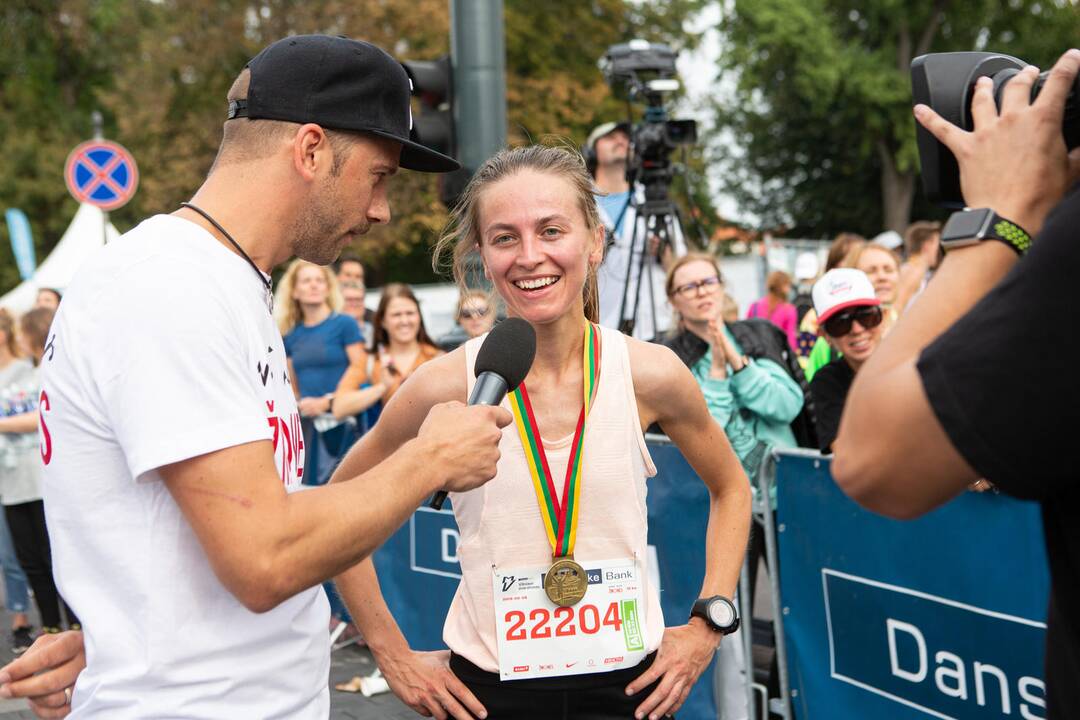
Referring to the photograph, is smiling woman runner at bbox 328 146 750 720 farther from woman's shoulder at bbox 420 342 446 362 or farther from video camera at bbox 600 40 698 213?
woman's shoulder at bbox 420 342 446 362

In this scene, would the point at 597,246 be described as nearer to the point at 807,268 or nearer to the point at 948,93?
the point at 948,93

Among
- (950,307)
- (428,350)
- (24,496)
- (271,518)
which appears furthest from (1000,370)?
(24,496)

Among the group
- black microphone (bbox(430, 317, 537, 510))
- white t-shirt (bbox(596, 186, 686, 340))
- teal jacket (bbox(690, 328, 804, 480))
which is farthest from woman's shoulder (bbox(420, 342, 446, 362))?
black microphone (bbox(430, 317, 537, 510))

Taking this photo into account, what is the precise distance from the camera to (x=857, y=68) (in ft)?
98.9

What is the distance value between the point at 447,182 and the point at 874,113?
2633 centimetres

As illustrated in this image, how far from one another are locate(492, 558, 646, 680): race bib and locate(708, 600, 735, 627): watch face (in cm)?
25

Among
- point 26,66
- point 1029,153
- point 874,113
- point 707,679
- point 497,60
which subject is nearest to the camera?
point 1029,153

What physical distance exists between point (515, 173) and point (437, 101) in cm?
418

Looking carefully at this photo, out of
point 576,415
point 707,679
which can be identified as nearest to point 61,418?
point 576,415

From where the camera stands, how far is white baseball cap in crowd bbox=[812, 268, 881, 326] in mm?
4535

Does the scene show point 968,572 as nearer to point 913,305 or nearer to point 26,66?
point 913,305

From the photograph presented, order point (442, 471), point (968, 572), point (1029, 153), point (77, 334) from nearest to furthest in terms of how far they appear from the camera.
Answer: point (1029, 153) → point (77, 334) → point (442, 471) → point (968, 572)

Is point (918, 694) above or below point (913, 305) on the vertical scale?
below

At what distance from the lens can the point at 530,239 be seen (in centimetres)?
Result: 268
